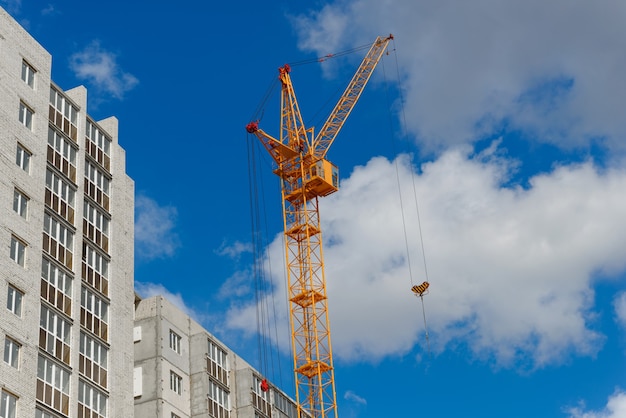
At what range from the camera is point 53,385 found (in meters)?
65.0

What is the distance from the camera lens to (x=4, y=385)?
60.2m

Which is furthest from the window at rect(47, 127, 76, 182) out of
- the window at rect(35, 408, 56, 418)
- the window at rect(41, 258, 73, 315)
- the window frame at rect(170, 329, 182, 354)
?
the window at rect(35, 408, 56, 418)

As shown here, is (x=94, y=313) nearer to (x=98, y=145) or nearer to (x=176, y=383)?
(x=176, y=383)

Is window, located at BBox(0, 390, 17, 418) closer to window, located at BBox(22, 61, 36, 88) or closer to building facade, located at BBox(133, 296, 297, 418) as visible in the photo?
building facade, located at BBox(133, 296, 297, 418)

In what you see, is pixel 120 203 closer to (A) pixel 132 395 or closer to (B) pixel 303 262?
(A) pixel 132 395

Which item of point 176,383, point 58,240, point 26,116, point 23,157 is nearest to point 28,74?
point 26,116

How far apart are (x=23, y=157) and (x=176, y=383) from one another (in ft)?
73.5

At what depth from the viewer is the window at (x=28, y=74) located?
237ft

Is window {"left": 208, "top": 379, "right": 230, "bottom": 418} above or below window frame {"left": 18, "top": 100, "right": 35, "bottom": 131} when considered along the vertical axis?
below

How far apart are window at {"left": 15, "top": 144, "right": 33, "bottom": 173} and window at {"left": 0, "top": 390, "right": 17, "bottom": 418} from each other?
A: 15.4m

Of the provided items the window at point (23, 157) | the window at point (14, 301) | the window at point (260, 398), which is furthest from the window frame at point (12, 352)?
the window at point (260, 398)

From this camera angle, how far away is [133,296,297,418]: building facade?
260 ft

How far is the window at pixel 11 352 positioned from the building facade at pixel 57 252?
0.20 feet

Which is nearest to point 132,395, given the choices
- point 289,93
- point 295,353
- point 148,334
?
point 148,334
